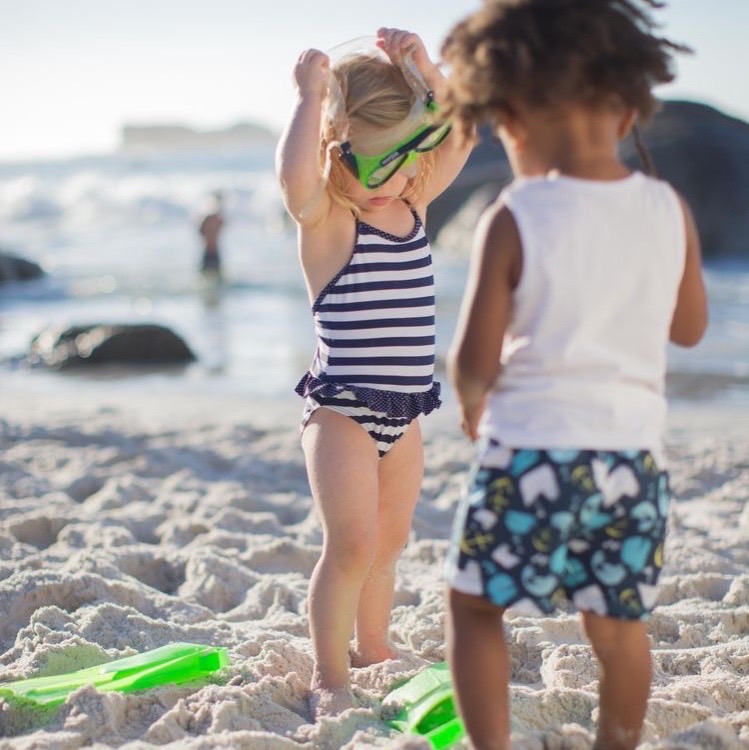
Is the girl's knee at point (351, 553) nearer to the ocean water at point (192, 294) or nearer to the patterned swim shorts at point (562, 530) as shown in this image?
the patterned swim shorts at point (562, 530)

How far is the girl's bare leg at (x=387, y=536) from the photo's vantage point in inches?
114

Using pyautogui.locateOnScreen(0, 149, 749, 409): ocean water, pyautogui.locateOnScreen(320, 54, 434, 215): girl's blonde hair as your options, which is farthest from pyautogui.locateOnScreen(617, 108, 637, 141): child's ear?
pyautogui.locateOnScreen(0, 149, 749, 409): ocean water

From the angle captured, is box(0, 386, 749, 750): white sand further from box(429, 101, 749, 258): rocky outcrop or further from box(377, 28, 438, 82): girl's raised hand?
box(429, 101, 749, 258): rocky outcrop

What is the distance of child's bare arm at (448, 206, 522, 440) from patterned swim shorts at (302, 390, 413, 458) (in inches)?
28.3

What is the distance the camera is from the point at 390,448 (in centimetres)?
284

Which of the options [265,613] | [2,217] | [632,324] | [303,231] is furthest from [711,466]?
[2,217]

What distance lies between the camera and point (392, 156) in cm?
263

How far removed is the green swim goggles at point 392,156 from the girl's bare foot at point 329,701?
47.2 inches

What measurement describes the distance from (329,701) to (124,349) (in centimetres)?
702

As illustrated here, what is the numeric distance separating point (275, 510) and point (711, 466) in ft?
6.50

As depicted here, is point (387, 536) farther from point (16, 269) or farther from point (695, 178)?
point (695, 178)

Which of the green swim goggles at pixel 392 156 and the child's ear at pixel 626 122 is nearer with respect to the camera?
the child's ear at pixel 626 122

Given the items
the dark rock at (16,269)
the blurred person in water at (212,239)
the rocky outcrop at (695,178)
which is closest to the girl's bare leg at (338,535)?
the blurred person in water at (212,239)

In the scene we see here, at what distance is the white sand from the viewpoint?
2604 millimetres
